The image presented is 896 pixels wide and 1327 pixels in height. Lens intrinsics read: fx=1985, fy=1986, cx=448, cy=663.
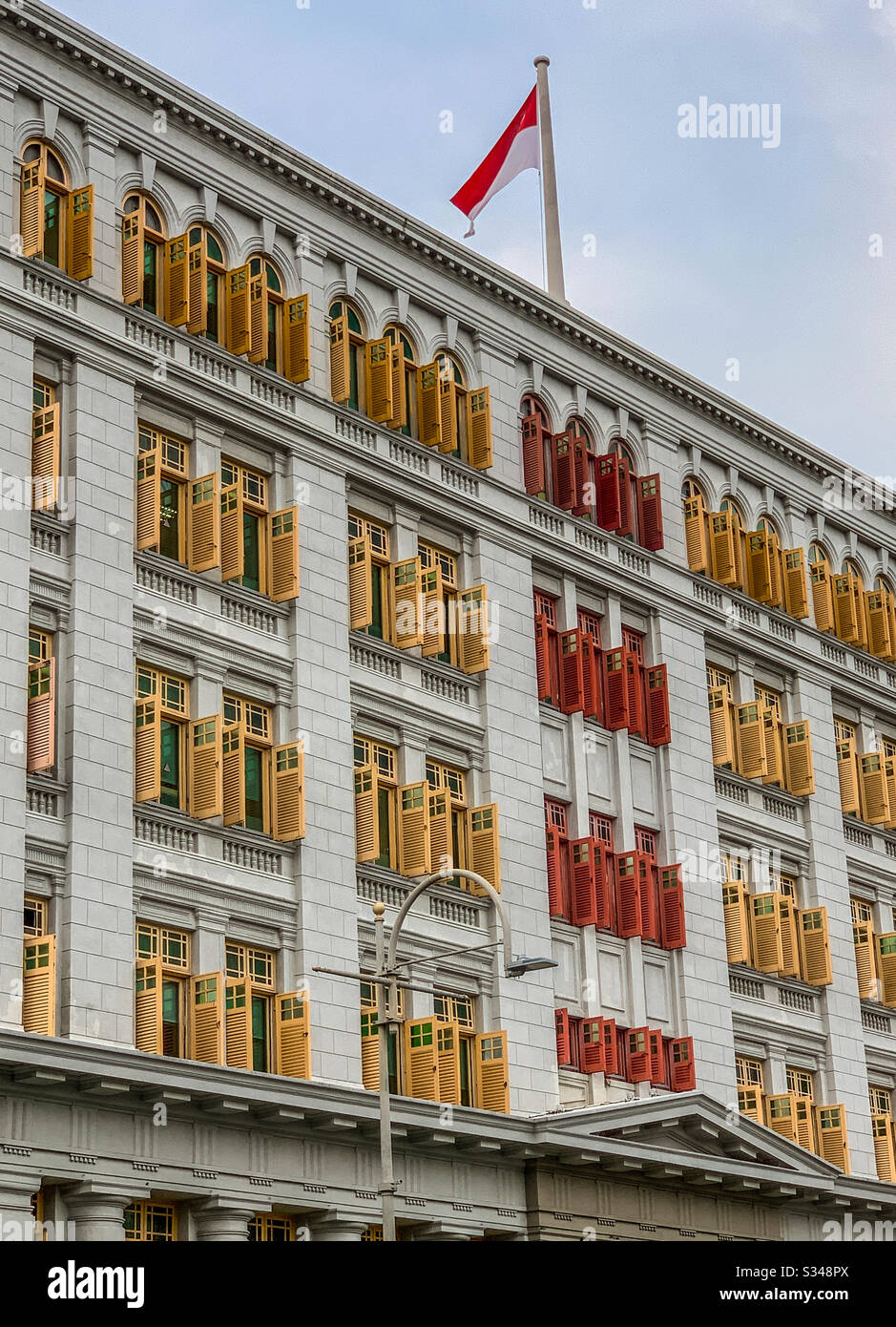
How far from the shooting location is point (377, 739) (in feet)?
126

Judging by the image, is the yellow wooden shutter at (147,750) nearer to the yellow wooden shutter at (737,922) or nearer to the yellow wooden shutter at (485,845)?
the yellow wooden shutter at (485,845)

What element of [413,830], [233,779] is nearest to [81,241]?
[233,779]

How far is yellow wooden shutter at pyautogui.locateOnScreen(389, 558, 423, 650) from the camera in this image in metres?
39.2

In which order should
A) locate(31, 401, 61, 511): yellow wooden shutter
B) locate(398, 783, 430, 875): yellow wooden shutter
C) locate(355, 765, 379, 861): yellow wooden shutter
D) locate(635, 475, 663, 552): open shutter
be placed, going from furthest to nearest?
locate(635, 475, 663, 552): open shutter → locate(398, 783, 430, 875): yellow wooden shutter → locate(355, 765, 379, 861): yellow wooden shutter → locate(31, 401, 61, 511): yellow wooden shutter

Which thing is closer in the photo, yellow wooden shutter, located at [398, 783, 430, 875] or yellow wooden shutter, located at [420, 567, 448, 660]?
yellow wooden shutter, located at [398, 783, 430, 875]

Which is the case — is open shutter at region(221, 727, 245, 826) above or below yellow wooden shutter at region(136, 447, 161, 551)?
below

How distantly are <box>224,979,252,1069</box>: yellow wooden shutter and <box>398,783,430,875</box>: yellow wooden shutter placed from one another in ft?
17.4

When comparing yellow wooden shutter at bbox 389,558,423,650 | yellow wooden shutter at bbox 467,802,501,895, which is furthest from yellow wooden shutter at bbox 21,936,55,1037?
yellow wooden shutter at bbox 389,558,423,650

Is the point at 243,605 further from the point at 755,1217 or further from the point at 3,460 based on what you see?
the point at 755,1217

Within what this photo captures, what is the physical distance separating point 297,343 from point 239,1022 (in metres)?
13.4

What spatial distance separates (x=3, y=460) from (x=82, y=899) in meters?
7.32

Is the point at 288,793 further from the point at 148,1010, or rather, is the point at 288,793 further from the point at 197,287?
the point at 197,287

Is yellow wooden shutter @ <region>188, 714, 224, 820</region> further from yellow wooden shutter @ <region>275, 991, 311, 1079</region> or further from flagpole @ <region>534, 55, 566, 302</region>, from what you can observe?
flagpole @ <region>534, 55, 566, 302</region>
